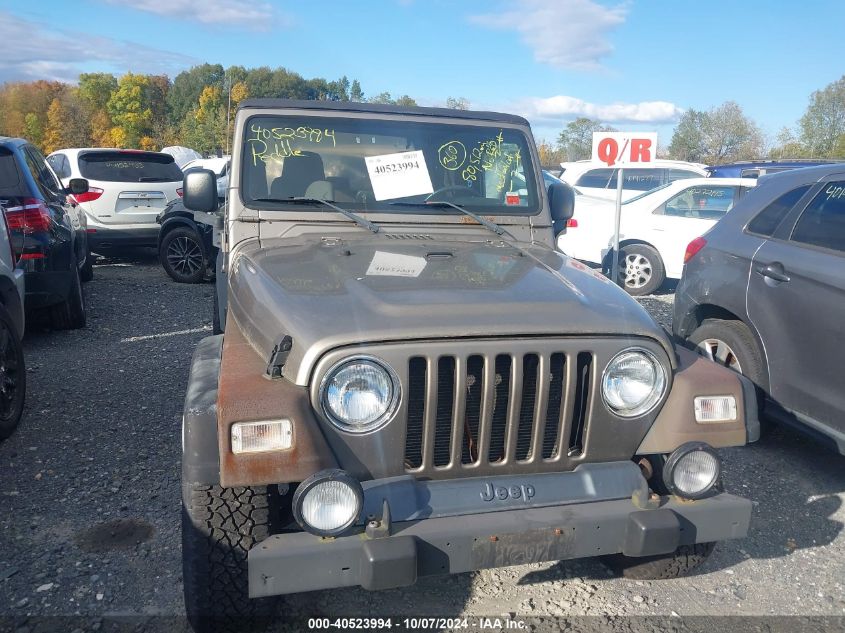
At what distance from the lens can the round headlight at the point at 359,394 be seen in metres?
2.30

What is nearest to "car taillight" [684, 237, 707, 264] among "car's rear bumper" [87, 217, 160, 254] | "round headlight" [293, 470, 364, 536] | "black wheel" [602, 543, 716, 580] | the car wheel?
"black wheel" [602, 543, 716, 580]

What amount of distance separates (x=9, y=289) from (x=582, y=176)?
9441 mm

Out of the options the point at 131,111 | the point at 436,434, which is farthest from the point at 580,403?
the point at 131,111

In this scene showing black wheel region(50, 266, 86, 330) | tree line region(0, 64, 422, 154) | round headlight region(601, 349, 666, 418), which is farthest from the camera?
tree line region(0, 64, 422, 154)

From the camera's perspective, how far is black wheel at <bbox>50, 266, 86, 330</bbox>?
6.73 metres

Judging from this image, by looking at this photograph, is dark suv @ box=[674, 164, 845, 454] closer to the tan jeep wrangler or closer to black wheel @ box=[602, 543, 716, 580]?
black wheel @ box=[602, 543, 716, 580]

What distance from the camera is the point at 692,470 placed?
2.52m

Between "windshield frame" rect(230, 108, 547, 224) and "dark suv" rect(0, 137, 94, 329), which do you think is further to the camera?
"dark suv" rect(0, 137, 94, 329)

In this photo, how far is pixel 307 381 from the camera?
2.30 meters

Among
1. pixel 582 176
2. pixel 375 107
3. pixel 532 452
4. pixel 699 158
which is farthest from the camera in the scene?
pixel 699 158

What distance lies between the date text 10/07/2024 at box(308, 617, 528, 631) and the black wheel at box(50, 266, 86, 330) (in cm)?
490

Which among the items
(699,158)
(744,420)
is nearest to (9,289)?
(744,420)

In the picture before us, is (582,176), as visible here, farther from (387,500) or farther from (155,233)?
(387,500)

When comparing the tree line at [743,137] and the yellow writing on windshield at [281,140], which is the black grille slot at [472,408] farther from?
the tree line at [743,137]
